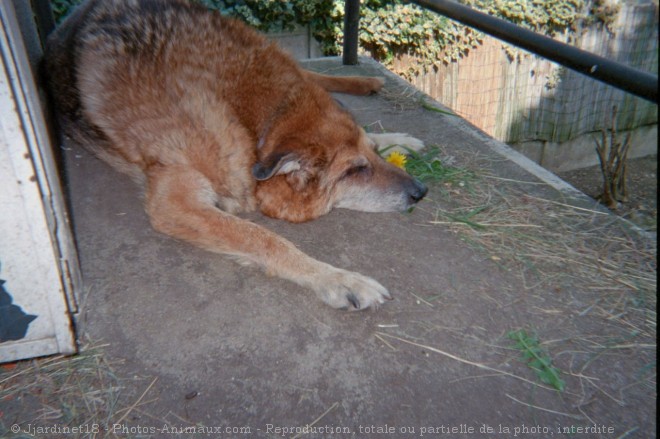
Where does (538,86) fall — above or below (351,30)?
below

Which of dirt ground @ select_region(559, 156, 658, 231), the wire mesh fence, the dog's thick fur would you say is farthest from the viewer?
the wire mesh fence

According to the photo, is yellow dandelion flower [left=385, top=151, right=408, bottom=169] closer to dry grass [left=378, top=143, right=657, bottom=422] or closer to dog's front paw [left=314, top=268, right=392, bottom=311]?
dry grass [left=378, top=143, right=657, bottom=422]

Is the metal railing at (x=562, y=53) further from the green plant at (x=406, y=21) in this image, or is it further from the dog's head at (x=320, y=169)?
the green plant at (x=406, y=21)

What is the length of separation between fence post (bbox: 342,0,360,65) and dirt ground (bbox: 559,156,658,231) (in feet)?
13.0

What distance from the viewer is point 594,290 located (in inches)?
95.0

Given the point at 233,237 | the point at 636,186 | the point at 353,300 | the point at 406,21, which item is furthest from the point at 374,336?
the point at 636,186

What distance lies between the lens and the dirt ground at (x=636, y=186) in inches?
250

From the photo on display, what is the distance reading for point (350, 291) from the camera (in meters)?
2.28

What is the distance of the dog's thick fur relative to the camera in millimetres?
2543

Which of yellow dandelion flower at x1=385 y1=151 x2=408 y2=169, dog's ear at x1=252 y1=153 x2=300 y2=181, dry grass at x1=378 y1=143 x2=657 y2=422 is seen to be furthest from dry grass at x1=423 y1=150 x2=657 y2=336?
dog's ear at x1=252 y1=153 x2=300 y2=181

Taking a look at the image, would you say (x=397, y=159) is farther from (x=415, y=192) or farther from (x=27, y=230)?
(x=27, y=230)

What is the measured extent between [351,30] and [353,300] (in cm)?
351

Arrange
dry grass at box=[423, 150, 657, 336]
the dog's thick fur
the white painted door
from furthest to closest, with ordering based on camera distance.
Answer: the dog's thick fur
dry grass at box=[423, 150, 657, 336]
the white painted door

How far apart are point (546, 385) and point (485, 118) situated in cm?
727
